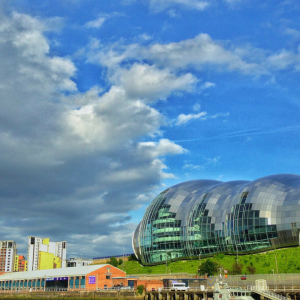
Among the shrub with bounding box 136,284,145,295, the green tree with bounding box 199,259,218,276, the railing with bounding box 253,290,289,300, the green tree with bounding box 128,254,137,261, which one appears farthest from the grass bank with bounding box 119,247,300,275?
the railing with bounding box 253,290,289,300

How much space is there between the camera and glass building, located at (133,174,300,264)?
11044 centimetres

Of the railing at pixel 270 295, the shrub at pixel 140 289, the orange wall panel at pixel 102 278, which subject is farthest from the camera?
the orange wall panel at pixel 102 278

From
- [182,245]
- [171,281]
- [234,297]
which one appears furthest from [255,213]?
[234,297]

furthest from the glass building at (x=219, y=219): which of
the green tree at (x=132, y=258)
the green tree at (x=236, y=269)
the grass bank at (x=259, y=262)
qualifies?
the green tree at (x=236, y=269)

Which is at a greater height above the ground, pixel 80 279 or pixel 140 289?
pixel 80 279

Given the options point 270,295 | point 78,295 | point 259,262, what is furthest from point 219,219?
point 270,295

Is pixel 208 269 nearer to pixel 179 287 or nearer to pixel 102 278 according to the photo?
pixel 179 287

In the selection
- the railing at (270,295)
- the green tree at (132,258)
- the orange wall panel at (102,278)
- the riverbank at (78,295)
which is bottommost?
the railing at (270,295)

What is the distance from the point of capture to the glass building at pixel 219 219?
11044cm

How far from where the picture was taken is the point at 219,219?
122 metres

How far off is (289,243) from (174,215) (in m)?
37.8

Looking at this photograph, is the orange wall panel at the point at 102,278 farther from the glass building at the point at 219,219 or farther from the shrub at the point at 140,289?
the glass building at the point at 219,219

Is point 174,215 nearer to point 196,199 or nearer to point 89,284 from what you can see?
point 196,199

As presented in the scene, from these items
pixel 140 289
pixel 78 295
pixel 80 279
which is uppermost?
pixel 80 279
